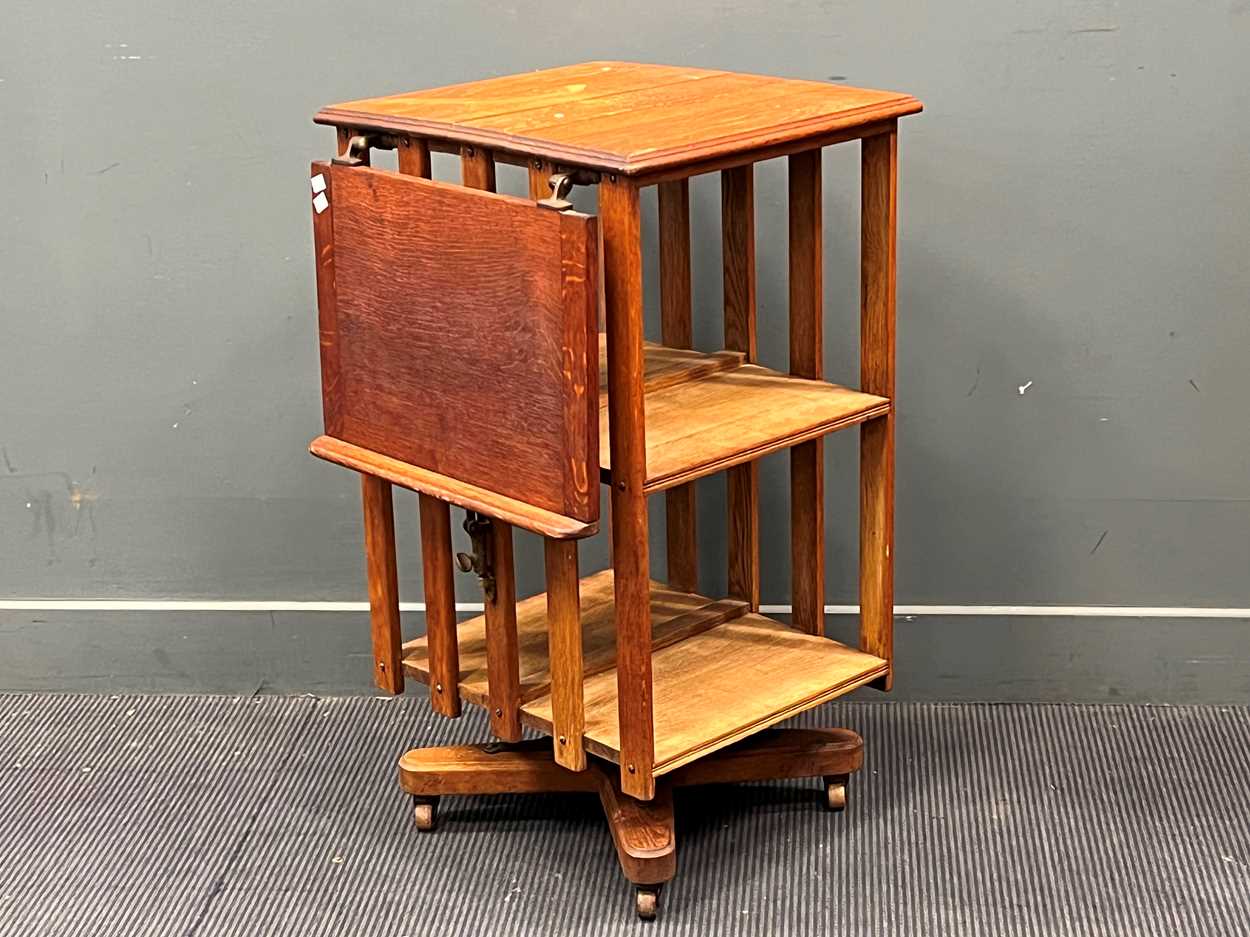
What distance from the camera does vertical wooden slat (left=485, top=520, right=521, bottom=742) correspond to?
77.1 inches

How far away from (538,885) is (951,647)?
73cm

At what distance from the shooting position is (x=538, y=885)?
205 cm

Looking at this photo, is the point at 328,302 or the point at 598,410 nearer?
the point at 598,410

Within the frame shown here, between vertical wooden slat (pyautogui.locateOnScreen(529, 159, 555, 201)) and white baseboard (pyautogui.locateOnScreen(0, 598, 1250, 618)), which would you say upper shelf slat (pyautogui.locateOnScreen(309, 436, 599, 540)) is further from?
white baseboard (pyautogui.locateOnScreen(0, 598, 1250, 618))

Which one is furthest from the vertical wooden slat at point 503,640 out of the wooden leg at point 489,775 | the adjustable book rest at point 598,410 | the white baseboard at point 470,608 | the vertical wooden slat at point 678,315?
the white baseboard at point 470,608

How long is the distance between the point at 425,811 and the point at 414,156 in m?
0.81

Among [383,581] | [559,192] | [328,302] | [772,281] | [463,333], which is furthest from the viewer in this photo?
[772,281]

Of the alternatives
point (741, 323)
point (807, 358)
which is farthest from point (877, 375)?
point (741, 323)

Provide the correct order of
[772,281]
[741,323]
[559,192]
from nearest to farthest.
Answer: [559,192], [741,323], [772,281]

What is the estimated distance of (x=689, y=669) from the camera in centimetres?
210

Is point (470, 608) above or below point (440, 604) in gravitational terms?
below

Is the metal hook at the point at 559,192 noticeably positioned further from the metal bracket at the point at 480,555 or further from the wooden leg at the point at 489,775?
the wooden leg at the point at 489,775

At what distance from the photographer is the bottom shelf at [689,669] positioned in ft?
6.39

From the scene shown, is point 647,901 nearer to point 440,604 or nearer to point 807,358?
point 440,604
